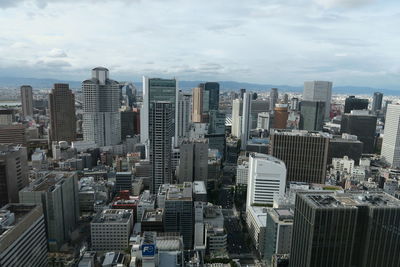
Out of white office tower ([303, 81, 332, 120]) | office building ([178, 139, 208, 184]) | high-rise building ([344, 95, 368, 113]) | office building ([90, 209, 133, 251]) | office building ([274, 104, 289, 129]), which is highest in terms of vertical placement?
white office tower ([303, 81, 332, 120])

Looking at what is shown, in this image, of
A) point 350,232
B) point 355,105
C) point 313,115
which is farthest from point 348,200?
point 355,105

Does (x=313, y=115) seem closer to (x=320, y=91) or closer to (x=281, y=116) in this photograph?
(x=281, y=116)

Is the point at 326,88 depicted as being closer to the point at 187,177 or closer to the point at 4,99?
the point at 187,177

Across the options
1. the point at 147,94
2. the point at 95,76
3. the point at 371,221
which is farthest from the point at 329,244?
the point at 95,76

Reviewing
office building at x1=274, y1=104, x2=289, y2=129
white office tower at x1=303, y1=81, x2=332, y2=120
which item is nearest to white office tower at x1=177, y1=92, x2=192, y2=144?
office building at x1=274, y1=104, x2=289, y2=129

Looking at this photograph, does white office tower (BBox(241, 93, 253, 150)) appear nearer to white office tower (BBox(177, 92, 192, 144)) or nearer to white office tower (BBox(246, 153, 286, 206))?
white office tower (BBox(177, 92, 192, 144))

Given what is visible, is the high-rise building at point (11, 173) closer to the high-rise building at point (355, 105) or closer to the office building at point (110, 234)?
the office building at point (110, 234)
